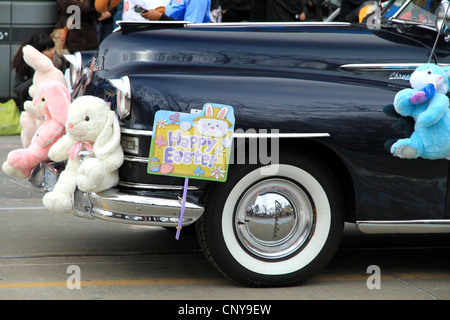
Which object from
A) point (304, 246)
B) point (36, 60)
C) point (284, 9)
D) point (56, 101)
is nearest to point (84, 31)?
point (284, 9)

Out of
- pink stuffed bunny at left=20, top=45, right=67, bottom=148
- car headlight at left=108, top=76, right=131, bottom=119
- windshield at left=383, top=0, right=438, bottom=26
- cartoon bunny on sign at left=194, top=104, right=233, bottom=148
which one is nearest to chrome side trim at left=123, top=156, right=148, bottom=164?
A: car headlight at left=108, top=76, right=131, bottom=119

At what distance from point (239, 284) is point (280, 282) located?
23 centimetres

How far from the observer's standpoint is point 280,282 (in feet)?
14.0

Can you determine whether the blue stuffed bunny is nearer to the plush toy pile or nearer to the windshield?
the windshield

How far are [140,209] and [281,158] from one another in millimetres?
826

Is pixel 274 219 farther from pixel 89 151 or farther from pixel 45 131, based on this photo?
pixel 45 131

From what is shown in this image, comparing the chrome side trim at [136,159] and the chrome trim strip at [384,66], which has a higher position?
the chrome trim strip at [384,66]

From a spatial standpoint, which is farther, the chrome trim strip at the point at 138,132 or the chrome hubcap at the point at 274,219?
the chrome hubcap at the point at 274,219

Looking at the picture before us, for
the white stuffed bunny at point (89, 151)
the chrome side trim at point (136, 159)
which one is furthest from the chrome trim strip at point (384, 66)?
the white stuffed bunny at point (89, 151)

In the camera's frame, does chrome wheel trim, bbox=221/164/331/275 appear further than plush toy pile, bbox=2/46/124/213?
Yes

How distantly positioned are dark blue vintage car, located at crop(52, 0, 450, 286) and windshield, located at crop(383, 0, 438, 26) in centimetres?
45

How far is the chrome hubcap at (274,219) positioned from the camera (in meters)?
4.21

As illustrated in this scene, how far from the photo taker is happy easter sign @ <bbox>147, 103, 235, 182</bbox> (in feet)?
13.1

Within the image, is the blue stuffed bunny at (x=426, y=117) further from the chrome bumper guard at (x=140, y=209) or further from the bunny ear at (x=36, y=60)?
the bunny ear at (x=36, y=60)
